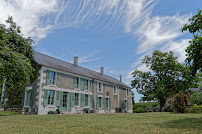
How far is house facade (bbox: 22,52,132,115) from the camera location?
16459 millimetres

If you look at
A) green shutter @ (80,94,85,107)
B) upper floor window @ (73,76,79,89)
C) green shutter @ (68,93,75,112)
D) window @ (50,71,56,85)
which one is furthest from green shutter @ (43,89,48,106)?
green shutter @ (80,94,85,107)

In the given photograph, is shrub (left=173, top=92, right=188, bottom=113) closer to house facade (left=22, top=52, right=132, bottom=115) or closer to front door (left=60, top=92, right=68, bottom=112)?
house facade (left=22, top=52, right=132, bottom=115)

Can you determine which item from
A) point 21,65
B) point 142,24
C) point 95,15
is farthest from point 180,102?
point 21,65

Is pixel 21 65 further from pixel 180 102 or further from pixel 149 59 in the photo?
pixel 149 59

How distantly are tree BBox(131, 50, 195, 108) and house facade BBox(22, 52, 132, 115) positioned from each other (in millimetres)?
6316

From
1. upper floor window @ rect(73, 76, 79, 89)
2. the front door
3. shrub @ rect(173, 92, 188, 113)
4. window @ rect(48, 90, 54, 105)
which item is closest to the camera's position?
shrub @ rect(173, 92, 188, 113)

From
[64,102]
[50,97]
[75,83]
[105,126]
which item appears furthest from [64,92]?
[105,126]

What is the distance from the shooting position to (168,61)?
2825 centimetres

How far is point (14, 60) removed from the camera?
13.4 m

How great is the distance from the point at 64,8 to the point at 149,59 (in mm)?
23988

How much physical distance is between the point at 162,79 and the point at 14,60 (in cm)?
2325

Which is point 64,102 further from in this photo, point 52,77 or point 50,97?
point 52,77

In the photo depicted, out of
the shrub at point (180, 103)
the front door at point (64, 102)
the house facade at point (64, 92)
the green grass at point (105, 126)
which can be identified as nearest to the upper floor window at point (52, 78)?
the house facade at point (64, 92)

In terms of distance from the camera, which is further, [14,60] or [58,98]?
[58,98]
